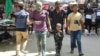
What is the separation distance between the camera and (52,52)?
11992 mm

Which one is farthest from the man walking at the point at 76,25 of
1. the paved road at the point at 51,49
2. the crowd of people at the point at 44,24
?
the paved road at the point at 51,49

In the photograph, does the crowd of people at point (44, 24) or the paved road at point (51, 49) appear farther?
the paved road at point (51, 49)

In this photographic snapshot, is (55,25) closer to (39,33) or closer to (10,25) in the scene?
(39,33)

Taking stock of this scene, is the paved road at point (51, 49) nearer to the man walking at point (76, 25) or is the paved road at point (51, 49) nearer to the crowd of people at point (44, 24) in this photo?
the crowd of people at point (44, 24)

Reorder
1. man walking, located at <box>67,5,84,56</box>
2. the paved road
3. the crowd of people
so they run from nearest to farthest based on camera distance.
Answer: the crowd of people < man walking, located at <box>67,5,84,56</box> < the paved road

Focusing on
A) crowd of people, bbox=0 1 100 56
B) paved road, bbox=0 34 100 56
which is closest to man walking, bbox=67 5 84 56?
crowd of people, bbox=0 1 100 56

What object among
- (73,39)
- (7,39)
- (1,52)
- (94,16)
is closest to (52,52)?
(73,39)

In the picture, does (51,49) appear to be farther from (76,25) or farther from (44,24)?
(44,24)

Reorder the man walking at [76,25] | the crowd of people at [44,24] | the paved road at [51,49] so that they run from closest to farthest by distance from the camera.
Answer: the crowd of people at [44,24] → the man walking at [76,25] → the paved road at [51,49]

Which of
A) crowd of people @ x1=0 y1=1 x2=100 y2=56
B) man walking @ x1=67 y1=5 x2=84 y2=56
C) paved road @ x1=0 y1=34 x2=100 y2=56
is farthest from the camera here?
paved road @ x1=0 y1=34 x2=100 y2=56

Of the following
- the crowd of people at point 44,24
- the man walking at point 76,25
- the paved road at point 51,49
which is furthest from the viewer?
the paved road at point 51,49

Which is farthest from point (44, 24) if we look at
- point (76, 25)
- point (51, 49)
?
point (51, 49)

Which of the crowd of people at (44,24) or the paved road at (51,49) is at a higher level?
the crowd of people at (44,24)

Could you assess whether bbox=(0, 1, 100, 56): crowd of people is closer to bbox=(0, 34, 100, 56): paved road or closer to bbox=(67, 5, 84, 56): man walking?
bbox=(67, 5, 84, 56): man walking
